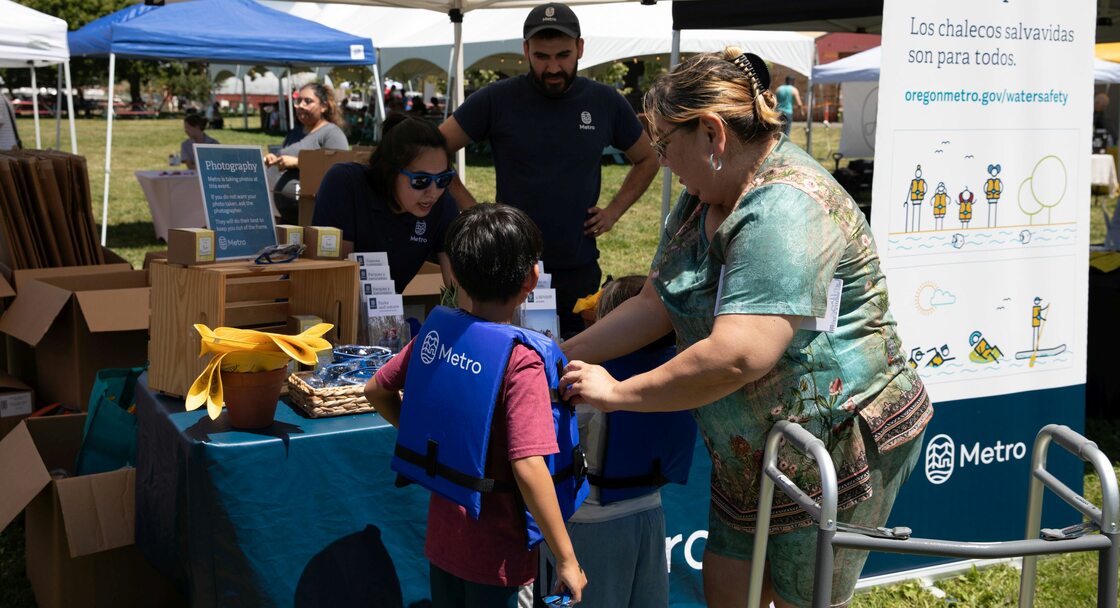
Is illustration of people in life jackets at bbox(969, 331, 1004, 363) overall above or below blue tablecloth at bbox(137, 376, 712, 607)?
above

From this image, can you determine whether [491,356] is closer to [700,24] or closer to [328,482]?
[328,482]

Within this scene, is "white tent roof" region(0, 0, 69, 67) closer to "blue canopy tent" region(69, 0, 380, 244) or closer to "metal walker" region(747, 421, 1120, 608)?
"blue canopy tent" region(69, 0, 380, 244)

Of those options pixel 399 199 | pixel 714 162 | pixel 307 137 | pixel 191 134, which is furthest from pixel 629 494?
pixel 191 134

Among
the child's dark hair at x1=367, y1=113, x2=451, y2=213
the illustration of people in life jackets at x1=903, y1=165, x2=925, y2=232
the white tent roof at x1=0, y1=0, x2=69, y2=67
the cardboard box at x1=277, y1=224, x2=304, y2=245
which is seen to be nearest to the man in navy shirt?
the child's dark hair at x1=367, y1=113, x2=451, y2=213

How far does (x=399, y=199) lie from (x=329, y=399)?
2.84ft

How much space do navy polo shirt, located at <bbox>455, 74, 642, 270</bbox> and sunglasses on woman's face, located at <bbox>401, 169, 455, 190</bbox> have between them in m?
0.86

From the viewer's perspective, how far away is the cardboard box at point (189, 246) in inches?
97.7

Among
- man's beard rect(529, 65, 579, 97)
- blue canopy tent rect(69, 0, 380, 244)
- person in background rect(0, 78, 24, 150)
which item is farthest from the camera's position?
person in background rect(0, 78, 24, 150)

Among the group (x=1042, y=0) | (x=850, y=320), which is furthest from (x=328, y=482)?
(x=1042, y=0)

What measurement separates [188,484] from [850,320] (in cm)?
146

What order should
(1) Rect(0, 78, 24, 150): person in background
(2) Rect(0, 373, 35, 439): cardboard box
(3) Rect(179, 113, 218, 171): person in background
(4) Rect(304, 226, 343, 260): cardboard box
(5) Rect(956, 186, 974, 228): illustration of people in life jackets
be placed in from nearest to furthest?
(4) Rect(304, 226, 343, 260): cardboard box, (5) Rect(956, 186, 974, 228): illustration of people in life jackets, (2) Rect(0, 373, 35, 439): cardboard box, (1) Rect(0, 78, 24, 150): person in background, (3) Rect(179, 113, 218, 171): person in background

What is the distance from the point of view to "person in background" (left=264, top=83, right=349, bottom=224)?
6734 millimetres

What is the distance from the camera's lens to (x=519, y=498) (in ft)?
6.04

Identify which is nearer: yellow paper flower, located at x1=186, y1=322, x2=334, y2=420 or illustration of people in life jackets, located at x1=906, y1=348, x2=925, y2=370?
yellow paper flower, located at x1=186, y1=322, x2=334, y2=420
